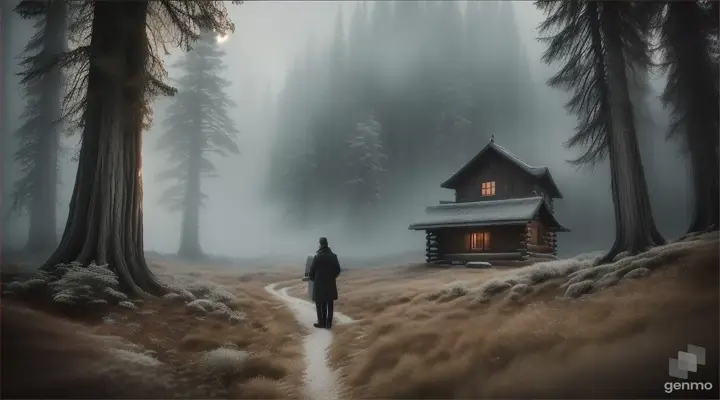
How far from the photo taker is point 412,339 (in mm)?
6207

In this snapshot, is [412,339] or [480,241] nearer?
[412,339]

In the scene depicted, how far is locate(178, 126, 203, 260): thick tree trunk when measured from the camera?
7527 millimetres

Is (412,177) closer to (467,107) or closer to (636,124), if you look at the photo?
(467,107)

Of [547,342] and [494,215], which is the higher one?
[494,215]

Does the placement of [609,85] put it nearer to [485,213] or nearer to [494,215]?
[494,215]

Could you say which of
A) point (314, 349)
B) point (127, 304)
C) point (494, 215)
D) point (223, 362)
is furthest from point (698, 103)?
point (127, 304)

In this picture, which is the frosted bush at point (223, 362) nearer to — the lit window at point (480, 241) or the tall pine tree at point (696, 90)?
the lit window at point (480, 241)

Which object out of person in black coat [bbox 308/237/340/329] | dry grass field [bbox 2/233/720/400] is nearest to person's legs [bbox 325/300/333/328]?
person in black coat [bbox 308/237/340/329]

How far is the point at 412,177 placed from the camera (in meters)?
9.43

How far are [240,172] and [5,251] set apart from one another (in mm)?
3987

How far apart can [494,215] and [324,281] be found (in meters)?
5.44

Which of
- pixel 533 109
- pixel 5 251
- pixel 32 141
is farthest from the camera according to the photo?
pixel 533 109

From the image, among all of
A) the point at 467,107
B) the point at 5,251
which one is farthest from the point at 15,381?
the point at 467,107

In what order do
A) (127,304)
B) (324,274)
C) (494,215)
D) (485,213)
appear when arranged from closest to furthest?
(127,304) < (324,274) < (494,215) < (485,213)
